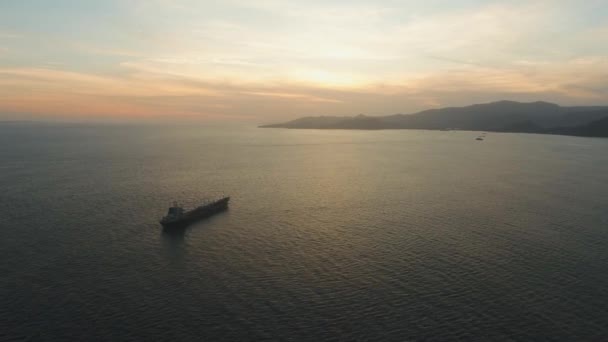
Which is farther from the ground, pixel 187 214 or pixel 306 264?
pixel 187 214

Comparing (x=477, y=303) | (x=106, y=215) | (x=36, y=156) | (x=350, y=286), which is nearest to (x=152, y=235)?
(x=106, y=215)

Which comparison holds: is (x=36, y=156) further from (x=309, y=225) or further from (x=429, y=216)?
(x=429, y=216)

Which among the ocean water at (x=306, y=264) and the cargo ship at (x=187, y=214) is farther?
the cargo ship at (x=187, y=214)

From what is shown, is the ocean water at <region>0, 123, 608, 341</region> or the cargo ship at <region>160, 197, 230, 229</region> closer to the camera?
the ocean water at <region>0, 123, 608, 341</region>

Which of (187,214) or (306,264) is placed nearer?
(306,264)
